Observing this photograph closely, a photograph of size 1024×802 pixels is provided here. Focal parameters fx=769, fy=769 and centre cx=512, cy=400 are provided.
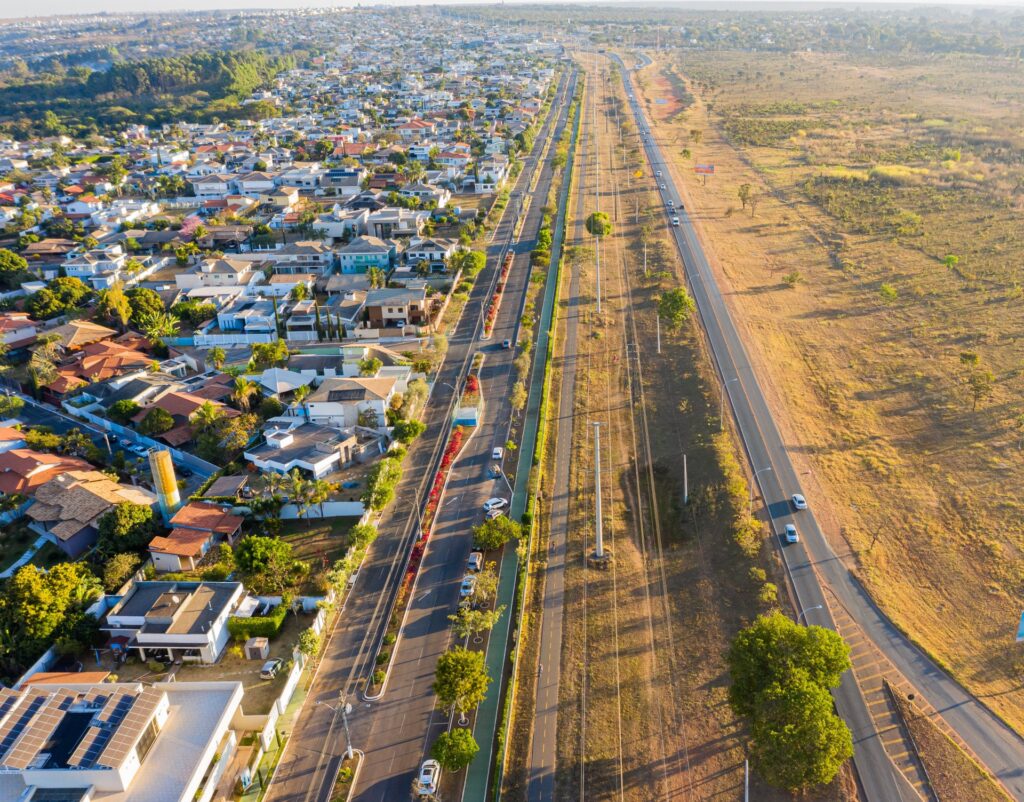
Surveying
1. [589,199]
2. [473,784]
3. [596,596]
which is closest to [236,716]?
[473,784]

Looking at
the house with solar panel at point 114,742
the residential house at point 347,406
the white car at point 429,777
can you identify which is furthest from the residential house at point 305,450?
the white car at point 429,777

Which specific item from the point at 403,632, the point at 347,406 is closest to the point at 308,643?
the point at 403,632

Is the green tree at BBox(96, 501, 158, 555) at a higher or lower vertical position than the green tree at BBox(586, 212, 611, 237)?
higher

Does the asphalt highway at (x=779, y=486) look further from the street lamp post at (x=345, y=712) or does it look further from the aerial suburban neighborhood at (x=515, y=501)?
the street lamp post at (x=345, y=712)

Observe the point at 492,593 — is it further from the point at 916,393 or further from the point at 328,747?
the point at 916,393

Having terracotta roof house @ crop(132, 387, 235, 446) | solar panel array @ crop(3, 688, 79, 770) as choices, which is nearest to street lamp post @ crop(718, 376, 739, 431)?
terracotta roof house @ crop(132, 387, 235, 446)

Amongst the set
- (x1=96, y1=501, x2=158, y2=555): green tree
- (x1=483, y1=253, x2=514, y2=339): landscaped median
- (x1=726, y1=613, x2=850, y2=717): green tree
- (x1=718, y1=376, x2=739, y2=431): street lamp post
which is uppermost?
(x1=726, y1=613, x2=850, y2=717): green tree

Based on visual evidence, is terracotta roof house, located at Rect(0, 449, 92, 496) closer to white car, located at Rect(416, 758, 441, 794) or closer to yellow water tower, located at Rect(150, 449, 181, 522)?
yellow water tower, located at Rect(150, 449, 181, 522)
